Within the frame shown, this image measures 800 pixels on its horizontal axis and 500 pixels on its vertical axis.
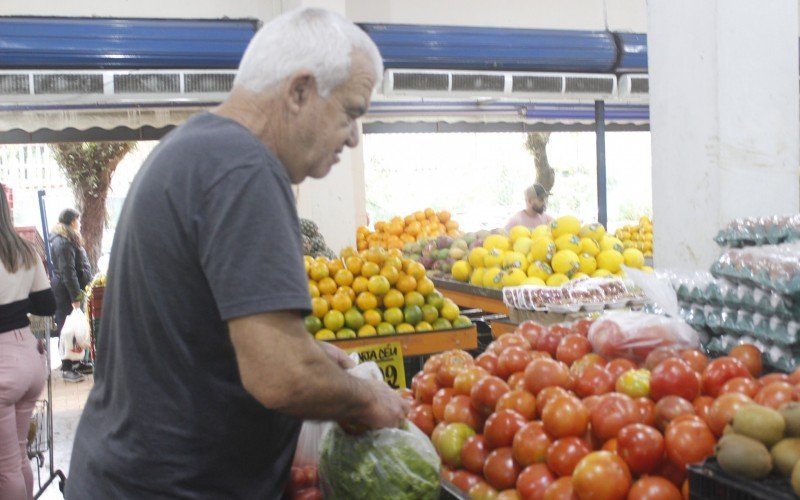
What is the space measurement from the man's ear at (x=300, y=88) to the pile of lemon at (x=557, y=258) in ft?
11.1

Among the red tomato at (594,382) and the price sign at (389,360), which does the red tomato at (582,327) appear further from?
the price sign at (389,360)

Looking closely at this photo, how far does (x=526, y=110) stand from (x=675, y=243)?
5.81 m

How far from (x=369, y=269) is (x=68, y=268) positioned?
510 centimetres

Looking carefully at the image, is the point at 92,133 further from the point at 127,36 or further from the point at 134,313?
the point at 134,313

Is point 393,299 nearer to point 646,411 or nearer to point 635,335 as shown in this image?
point 635,335

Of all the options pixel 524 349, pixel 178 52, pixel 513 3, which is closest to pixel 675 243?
pixel 524 349

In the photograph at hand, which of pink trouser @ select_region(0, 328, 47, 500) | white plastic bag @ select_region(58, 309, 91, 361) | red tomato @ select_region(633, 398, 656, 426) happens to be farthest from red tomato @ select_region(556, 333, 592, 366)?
white plastic bag @ select_region(58, 309, 91, 361)

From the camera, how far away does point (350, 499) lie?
1614 mm

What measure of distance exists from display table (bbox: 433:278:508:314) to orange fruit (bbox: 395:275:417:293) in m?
0.55

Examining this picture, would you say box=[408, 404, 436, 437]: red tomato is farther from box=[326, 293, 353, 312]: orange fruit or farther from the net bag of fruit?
box=[326, 293, 353, 312]: orange fruit

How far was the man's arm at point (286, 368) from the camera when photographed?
4.12 feet

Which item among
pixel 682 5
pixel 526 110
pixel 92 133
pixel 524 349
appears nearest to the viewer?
pixel 524 349

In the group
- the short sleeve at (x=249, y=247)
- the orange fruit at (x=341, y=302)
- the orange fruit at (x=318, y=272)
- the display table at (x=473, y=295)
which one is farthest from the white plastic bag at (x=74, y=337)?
the short sleeve at (x=249, y=247)

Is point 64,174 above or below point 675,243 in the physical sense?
above
